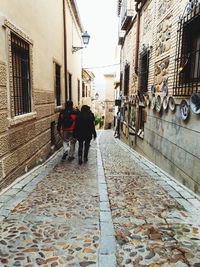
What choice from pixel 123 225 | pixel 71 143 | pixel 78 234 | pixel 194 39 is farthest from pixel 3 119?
pixel 194 39

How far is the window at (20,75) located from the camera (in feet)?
14.4

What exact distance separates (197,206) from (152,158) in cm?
367

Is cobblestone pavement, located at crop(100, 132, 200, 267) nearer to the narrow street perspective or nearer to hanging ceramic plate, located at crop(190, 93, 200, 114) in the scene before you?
the narrow street perspective

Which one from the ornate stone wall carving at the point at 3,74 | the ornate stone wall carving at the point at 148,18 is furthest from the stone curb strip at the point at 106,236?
the ornate stone wall carving at the point at 148,18

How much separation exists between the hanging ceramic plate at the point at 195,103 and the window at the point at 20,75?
314 cm

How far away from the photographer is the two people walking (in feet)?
20.7

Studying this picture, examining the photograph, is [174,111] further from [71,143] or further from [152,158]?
[71,143]

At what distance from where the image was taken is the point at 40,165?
19.4ft

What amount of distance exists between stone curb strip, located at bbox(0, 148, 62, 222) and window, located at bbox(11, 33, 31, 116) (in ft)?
4.10

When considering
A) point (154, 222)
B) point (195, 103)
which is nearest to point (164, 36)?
point (195, 103)

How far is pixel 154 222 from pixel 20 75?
3.66 meters

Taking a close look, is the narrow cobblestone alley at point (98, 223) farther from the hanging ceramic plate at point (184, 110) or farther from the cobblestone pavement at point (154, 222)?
the hanging ceramic plate at point (184, 110)

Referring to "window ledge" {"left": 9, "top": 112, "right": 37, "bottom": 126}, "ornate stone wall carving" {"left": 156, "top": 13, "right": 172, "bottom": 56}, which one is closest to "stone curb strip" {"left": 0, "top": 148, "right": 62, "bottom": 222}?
"window ledge" {"left": 9, "top": 112, "right": 37, "bottom": 126}

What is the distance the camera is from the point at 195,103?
4.03 meters
